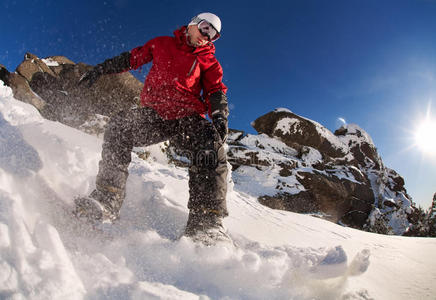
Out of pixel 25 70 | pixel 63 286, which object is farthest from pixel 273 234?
pixel 25 70

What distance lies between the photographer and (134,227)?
1467 mm

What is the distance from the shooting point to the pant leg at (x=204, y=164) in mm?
1564

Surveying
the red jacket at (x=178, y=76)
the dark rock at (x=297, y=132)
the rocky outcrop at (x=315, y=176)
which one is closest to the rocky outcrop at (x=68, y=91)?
the rocky outcrop at (x=315, y=176)

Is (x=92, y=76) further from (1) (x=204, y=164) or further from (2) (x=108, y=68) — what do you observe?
(1) (x=204, y=164)

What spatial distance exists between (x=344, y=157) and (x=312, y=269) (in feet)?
73.3

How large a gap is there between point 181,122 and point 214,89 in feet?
1.37

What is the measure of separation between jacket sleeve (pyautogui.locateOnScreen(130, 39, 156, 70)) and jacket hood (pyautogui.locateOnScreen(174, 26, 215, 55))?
0.24 meters

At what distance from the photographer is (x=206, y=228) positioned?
4.79ft

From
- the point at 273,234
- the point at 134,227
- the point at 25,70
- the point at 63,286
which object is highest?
the point at 25,70

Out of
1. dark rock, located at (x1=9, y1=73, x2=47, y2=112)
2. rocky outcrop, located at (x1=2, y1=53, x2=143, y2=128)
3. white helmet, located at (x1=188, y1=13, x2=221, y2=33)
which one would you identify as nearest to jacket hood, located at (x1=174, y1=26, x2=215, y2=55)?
white helmet, located at (x1=188, y1=13, x2=221, y2=33)

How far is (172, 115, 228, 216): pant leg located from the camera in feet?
5.13

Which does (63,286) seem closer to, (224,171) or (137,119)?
(224,171)

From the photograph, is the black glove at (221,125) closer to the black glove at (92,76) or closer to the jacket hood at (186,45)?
the jacket hood at (186,45)

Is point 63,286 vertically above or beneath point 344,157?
beneath
